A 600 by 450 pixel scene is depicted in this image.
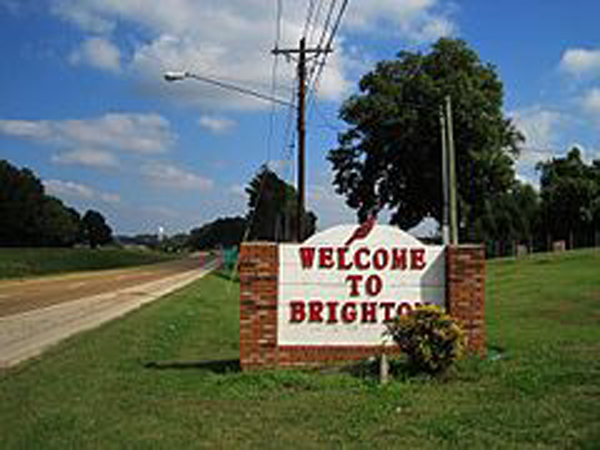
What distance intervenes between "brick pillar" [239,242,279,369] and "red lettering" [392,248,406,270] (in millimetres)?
1611

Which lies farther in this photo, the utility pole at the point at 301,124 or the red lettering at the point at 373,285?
the utility pole at the point at 301,124

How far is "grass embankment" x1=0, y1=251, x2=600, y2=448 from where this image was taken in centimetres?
638

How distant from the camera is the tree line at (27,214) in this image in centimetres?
9694

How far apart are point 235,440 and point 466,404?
2.55 m

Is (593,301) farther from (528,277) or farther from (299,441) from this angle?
(299,441)

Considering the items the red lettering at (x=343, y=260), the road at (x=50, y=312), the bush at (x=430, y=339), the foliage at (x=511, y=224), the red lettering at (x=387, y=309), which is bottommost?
the road at (x=50, y=312)

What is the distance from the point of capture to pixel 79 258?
76.4 metres

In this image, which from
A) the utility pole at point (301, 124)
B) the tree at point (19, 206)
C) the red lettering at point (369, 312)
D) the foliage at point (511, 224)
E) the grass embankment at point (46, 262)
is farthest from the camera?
the tree at point (19, 206)

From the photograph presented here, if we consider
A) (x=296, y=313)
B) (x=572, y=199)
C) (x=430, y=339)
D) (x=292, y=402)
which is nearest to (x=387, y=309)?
(x=296, y=313)

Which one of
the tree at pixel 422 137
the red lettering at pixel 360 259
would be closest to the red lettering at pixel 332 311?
the red lettering at pixel 360 259

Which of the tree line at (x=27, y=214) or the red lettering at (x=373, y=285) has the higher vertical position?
the tree line at (x=27, y=214)

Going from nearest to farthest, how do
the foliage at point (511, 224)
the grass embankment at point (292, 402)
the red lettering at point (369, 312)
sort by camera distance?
1. the grass embankment at point (292, 402)
2. the red lettering at point (369, 312)
3. the foliage at point (511, 224)

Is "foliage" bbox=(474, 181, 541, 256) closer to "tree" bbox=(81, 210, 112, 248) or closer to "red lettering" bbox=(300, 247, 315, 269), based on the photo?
"red lettering" bbox=(300, 247, 315, 269)

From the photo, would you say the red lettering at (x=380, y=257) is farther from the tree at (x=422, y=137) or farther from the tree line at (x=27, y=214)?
the tree line at (x=27, y=214)
